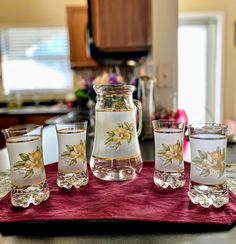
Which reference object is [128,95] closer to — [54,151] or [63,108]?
[54,151]

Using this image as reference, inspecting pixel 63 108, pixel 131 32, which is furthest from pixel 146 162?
pixel 63 108

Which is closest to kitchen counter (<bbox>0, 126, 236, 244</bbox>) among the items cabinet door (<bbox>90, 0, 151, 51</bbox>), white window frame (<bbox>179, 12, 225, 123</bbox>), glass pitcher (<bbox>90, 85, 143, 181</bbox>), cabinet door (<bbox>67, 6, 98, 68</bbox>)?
glass pitcher (<bbox>90, 85, 143, 181</bbox>)

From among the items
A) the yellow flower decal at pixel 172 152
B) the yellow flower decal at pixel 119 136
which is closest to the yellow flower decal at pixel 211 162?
the yellow flower decal at pixel 172 152

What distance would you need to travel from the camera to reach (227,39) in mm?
3738

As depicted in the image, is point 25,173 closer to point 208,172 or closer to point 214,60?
point 208,172

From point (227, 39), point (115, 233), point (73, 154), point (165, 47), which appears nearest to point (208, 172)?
point (115, 233)

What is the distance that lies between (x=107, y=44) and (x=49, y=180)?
4.59 ft

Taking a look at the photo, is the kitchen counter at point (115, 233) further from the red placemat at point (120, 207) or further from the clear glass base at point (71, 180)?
the clear glass base at point (71, 180)

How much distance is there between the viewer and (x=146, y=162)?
1.00m

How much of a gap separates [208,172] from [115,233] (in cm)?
24

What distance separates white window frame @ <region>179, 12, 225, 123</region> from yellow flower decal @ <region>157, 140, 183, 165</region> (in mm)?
3353

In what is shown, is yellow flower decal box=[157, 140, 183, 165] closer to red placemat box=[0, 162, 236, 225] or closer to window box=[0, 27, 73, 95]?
red placemat box=[0, 162, 236, 225]

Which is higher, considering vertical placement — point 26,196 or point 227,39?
point 227,39

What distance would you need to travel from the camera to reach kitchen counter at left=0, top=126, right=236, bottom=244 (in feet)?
1.65
